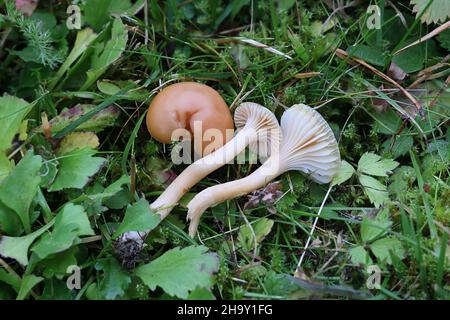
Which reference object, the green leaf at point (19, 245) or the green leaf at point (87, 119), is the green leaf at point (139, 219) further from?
the green leaf at point (87, 119)

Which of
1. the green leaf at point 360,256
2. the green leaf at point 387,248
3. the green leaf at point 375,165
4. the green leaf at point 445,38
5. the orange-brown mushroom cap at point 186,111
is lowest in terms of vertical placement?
the green leaf at point 360,256

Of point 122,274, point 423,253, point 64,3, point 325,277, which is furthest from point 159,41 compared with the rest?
point 423,253

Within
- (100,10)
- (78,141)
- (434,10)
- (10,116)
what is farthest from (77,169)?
(434,10)

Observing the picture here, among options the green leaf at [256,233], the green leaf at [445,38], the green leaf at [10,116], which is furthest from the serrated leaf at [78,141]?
the green leaf at [445,38]

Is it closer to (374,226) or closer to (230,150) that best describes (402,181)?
(374,226)

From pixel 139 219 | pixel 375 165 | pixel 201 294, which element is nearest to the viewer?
pixel 201 294

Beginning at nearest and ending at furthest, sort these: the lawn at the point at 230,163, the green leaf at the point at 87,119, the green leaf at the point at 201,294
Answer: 1. the green leaf at the point at 201,294
2. the lawn at the point at 230,163
3. the green leaf at the point at 87,119
